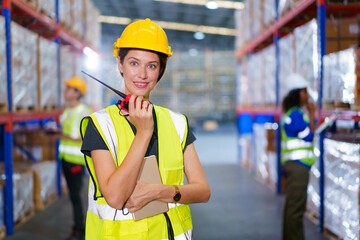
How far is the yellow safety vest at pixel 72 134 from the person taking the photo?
13.8 feet

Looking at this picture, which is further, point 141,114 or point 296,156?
point 296,156

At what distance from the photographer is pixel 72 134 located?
454cm

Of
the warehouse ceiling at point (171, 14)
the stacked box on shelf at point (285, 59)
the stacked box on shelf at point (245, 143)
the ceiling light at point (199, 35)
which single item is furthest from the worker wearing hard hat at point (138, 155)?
the ceiling light at point (199, 35)

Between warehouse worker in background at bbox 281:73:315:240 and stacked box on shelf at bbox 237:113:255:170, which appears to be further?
stacked box on shelf at bbox 237:113:255:170

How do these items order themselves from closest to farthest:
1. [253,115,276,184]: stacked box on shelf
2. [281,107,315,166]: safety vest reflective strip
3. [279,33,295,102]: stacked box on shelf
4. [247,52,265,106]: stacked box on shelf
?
[281,107,315,166]: safety vest reflective strip < [279,33,295,102]: stacked box on shelf < [253,115,276,184]: stacked box on shelf < [247,52,265,106]: stacked box on shelf

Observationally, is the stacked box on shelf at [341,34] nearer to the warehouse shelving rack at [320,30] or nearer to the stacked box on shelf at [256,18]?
the warehouse shelving rack at [320,30]

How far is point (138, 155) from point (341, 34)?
448 centimetres

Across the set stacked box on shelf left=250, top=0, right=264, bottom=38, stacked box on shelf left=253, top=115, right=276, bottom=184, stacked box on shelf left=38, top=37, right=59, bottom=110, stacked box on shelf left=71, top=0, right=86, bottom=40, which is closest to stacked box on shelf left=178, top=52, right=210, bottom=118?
stacked box on shelf left=250, top=0, right=264, bottom=38

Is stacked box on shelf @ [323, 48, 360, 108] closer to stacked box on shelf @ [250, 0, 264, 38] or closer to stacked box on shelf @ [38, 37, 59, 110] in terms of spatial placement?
stacked box on shelf @ [250, 0, 264, 38]

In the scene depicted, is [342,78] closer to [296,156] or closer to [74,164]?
[296,156]

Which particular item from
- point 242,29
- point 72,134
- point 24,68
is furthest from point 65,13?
point 242,29

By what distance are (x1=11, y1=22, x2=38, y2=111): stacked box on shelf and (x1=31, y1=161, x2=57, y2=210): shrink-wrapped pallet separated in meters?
0.97

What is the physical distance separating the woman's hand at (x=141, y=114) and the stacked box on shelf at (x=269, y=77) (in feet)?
19.9

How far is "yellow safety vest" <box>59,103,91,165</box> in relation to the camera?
4.21 metres
